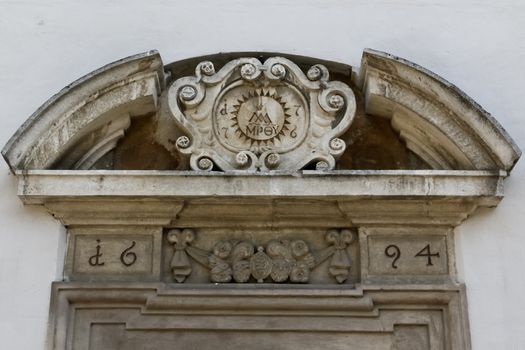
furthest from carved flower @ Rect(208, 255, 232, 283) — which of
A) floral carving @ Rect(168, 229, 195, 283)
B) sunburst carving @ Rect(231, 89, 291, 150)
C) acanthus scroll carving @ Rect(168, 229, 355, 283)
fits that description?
sunburst carving @ Rect(231, 89, 291, 150)

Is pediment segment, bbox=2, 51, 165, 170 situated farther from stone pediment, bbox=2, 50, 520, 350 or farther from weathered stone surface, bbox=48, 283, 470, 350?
weathered stone surface, bbox=48, 283, 470, 350

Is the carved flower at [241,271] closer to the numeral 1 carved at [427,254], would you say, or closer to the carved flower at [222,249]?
the carved flower at [222,249]

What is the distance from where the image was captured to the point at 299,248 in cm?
478

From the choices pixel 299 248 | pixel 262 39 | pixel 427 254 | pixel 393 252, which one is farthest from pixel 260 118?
pixel 427 254

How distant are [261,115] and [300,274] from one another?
804 mm

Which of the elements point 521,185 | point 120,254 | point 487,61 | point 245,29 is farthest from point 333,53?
point 120,254

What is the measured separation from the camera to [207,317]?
4.67 m

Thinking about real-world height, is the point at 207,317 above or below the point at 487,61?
below

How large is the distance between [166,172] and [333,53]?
42.2 inches

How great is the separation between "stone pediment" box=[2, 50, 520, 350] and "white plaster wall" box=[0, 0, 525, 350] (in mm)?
121

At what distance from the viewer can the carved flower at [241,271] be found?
4.73 metres

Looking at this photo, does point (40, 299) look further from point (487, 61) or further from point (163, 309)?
point (487, 61)

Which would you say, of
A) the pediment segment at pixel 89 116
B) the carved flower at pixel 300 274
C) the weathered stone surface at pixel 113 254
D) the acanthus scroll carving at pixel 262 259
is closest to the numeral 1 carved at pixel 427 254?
the acanthus scroll carving at pixel 262 259

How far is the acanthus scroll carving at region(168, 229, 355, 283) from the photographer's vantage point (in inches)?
187
